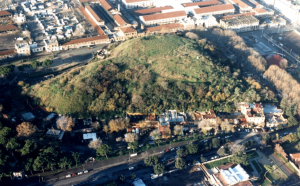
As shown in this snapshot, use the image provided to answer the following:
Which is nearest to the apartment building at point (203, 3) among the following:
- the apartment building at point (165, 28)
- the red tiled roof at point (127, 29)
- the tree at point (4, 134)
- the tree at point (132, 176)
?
the apartment building at point (165, 28)

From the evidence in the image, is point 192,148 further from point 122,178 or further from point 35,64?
point 35,64

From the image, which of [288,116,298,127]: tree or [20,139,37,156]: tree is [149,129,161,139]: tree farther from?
[288,116,298,127]: tree

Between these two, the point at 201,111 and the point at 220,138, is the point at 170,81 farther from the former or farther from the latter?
the point at 220,138

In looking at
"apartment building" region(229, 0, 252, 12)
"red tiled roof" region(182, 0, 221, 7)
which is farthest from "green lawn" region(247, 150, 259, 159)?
"apartment building" region(229, 0, 252, 12)

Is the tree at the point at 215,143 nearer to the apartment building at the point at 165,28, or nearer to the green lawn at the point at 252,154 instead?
the green lawn at the point at 252,154

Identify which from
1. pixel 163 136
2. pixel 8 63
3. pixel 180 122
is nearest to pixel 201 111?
pixel 180 122

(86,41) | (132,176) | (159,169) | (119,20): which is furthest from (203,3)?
(132,176)

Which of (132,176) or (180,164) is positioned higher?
(180,164)
